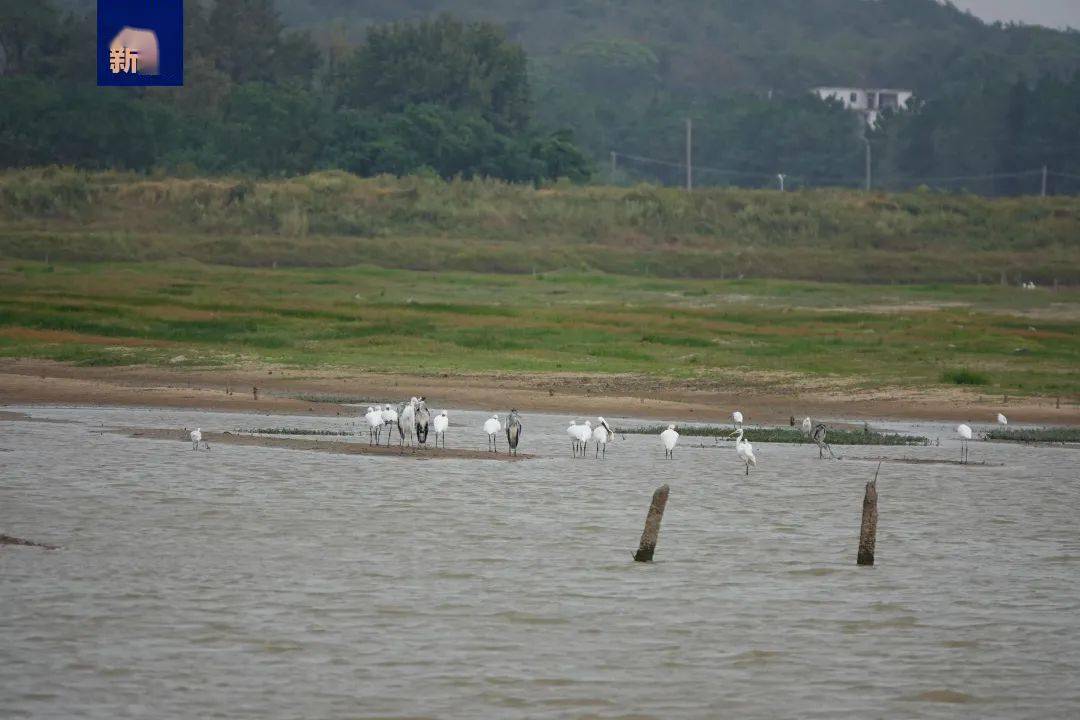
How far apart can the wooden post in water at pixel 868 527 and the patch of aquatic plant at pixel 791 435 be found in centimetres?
970

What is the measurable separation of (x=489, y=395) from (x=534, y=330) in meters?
8.68

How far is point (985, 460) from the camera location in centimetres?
2709

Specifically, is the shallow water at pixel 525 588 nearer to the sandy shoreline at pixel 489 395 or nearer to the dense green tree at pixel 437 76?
the sandy shoreline at pixel 489 395

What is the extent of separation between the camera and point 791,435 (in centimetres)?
2964

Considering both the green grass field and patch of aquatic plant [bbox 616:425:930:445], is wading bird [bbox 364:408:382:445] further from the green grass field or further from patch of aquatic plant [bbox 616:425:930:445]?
the green grass field

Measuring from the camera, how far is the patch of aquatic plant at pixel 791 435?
29.0 m

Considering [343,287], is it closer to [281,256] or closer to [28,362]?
[281,256]

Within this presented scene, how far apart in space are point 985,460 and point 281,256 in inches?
1660

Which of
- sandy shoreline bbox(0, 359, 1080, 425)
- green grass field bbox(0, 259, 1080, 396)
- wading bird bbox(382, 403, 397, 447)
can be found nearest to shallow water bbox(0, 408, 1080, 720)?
wading bird bbox(382, 403, 397, 447)

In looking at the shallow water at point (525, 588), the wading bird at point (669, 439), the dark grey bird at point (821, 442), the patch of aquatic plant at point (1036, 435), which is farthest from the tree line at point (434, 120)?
the shallow water at point (525, 588)

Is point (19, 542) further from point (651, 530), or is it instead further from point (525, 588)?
point (651, 530)

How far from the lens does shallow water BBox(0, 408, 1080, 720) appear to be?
45.0 ft

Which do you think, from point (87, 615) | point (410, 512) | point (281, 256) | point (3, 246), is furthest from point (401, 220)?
point (87, 615)

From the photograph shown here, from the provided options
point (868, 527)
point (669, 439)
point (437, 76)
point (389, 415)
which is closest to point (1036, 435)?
point (669, 439)
